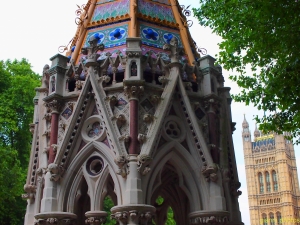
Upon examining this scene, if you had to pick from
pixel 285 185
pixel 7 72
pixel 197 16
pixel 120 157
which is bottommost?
pixel 120 157

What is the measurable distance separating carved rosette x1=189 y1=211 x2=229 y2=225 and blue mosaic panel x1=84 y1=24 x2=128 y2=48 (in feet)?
19.0

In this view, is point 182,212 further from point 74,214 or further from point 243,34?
point 243,34

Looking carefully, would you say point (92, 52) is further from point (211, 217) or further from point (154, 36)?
point (211, 217)

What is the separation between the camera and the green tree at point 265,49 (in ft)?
34.4

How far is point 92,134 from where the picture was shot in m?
12.4

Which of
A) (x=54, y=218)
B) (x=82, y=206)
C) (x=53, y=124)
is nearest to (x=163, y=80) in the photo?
(x=53, y=124)

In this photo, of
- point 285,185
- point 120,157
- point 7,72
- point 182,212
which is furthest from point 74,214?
point 285,185

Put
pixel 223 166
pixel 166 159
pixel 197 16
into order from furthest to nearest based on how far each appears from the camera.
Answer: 1. pixel 197 16
2. pixel 223 166
3. pixel 166 159

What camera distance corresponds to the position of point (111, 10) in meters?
15.0

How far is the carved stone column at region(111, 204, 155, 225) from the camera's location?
10.7 m

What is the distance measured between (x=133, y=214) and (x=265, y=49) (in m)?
5.25

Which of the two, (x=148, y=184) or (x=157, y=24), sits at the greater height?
(x=157, y=24)

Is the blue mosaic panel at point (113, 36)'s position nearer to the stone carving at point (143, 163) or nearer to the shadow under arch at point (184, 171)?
the shadow under arch at point (184, 171)

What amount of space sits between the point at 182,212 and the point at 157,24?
6.21m
